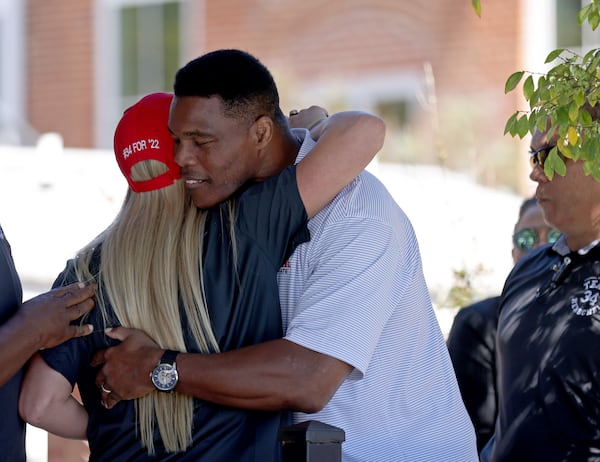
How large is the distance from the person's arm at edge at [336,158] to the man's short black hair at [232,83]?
220mm

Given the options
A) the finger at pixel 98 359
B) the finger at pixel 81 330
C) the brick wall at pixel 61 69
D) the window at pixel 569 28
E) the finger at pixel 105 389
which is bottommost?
the brick wall at pixel 61 69

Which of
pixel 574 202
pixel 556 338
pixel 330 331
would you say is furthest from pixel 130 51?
pixel 330 331

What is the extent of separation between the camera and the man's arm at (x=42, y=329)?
10.8 ft

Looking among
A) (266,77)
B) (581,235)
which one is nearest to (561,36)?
(581,235)

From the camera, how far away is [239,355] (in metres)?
3.24

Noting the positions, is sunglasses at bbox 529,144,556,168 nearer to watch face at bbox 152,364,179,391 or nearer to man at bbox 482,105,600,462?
man at bbox 482,105,600,462

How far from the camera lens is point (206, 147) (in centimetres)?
344

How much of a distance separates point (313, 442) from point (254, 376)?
0.47 m

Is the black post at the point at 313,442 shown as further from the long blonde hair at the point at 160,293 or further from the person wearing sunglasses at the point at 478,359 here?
the person wearing sunglasses at the point at 478,359

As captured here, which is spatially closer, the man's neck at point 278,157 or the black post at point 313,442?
the black post at point 313,442

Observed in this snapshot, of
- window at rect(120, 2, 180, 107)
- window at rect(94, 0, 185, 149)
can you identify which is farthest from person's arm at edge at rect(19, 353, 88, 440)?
window at rect(94, 0, 185, 149)

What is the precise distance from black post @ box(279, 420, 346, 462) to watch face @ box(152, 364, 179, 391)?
49 centimetres

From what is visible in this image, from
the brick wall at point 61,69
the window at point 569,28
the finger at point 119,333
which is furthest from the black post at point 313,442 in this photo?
the brick wall at point 61,69

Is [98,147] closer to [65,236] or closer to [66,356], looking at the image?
[65,236]
